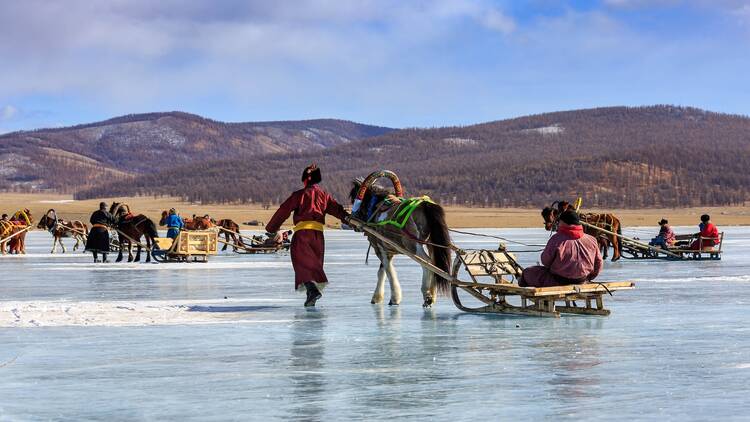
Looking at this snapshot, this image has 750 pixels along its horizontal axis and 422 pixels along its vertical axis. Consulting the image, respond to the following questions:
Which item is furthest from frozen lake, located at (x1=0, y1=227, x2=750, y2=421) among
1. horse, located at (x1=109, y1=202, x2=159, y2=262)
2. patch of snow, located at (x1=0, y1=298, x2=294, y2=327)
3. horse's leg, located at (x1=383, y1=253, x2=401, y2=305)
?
horse, located at (x1=109, y1=202, x2=159, y2=262)

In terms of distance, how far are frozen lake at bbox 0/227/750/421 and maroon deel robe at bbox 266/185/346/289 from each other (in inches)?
22.5

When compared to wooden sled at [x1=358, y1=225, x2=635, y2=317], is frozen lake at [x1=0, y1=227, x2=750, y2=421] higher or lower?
lower

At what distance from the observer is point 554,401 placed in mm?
7969

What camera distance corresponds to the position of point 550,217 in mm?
24391

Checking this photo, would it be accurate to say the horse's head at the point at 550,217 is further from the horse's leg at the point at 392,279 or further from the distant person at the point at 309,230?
the distant person at the point at 309,230

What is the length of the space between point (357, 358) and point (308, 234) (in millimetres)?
5143

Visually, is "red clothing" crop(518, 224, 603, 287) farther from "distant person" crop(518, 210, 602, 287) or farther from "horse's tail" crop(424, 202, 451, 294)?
"horse's tail" crop(424, 202, 451, 294)

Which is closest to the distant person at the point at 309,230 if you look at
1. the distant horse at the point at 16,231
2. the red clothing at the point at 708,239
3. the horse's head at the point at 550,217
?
the horse's head at the point at 550,217

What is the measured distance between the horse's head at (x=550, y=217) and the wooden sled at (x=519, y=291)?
7.66 metres

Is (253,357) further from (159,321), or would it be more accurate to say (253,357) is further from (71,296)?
(71,296)

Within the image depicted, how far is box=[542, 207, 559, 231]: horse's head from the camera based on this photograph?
894 inches

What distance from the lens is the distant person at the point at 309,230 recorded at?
49.4 feet

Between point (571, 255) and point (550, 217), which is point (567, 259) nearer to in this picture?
point (571, 255)

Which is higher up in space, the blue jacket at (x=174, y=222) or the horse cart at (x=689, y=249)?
the blue jacket at (x=174, y=222)
